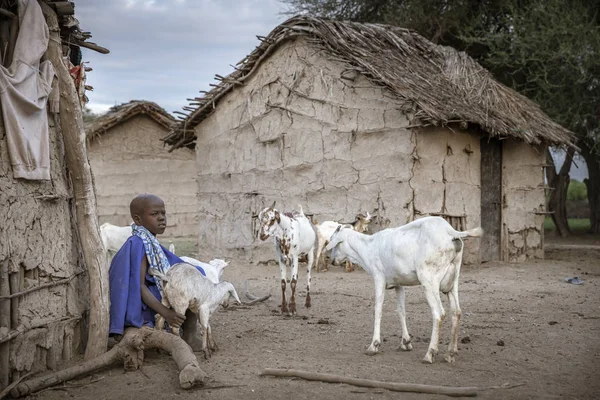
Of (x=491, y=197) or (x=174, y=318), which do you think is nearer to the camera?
(x=174, y=318)

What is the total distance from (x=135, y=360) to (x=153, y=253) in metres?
0.97

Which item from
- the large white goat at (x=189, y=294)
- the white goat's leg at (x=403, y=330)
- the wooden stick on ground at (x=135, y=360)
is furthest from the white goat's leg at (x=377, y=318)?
the wooden stick on ground at (x=135, y=360)

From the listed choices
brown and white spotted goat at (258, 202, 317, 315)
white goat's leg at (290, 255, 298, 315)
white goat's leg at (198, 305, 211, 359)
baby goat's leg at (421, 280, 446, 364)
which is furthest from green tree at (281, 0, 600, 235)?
white goat's leg at (198, 305, 211, 359)

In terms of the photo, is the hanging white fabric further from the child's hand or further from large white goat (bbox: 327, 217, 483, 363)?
large white goat (bbox: 327, 217, 483, 363)

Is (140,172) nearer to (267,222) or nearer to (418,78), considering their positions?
(418,78)

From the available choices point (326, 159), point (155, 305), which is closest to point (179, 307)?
point (155, 305)

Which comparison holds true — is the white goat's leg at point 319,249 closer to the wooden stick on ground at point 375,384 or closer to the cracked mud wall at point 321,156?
the cracked mud wall at point 321,156

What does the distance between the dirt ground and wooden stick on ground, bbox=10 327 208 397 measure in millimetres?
89

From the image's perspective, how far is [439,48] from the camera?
1513 cm

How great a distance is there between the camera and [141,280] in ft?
19.6

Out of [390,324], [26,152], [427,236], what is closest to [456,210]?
[390,324]

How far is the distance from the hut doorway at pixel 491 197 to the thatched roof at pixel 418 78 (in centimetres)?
80

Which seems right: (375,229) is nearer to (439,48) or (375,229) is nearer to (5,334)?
(439,48)

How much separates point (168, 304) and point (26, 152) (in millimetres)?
1707
